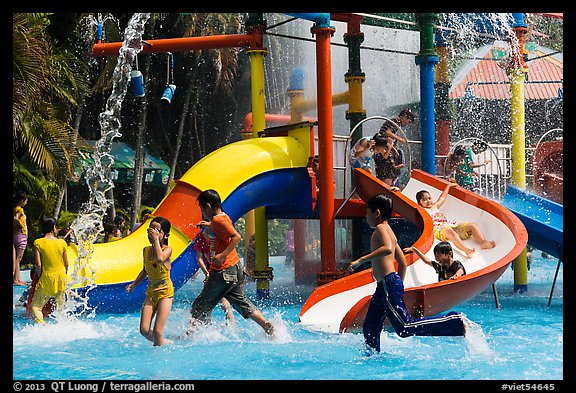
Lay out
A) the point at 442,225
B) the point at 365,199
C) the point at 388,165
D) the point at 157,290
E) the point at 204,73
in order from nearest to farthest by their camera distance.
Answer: the point at 157,290
the point at 442,225
the point at 365,199
the point at 388,165
the point at 204,73

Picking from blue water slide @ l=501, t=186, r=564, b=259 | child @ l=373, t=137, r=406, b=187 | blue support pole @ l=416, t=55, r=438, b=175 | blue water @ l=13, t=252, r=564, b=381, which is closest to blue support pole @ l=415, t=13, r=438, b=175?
blue support pole @ l=416, t=55, r=438, b=175

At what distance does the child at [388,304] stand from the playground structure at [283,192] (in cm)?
108

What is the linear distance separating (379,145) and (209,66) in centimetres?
1398

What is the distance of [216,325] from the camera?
8055 millimetres

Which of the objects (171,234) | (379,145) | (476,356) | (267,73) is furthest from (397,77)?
(476,356)

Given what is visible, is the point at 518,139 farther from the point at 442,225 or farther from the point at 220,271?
the point at 220,271

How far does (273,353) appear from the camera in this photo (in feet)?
21.9

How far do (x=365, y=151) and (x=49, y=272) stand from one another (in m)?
4.24

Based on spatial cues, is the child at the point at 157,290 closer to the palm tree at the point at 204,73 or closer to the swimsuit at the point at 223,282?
the swimsuit at the point at 223,282

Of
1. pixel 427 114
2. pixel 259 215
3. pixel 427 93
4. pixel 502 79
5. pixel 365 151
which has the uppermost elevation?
pixel 502 79

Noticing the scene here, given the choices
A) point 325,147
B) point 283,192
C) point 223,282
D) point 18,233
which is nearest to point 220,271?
point 223,282

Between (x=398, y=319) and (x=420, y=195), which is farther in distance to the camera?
(x=420, y=195)

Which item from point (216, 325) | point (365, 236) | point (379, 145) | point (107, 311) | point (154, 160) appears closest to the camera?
point (216, 325)

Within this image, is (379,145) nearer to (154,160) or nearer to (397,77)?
(397,77)
